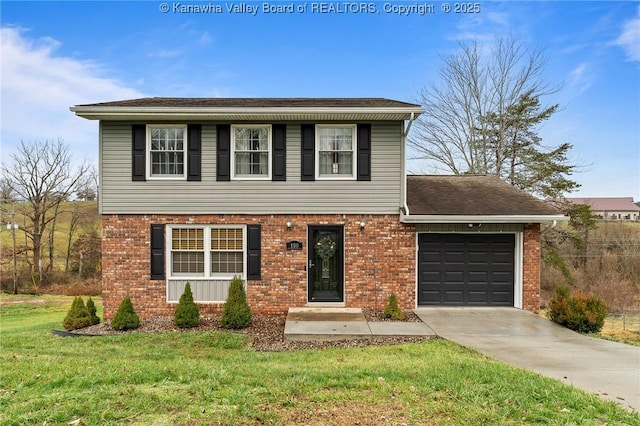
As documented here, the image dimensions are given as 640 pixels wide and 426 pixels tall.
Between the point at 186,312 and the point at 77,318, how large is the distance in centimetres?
272

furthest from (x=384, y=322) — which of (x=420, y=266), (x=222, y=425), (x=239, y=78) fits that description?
(x=239, y=78)

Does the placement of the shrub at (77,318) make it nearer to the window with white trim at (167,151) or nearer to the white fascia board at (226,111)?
the window with white trim at (167,151)

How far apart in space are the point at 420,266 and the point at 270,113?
5248mm

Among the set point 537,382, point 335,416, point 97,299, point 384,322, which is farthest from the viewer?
point 97,299

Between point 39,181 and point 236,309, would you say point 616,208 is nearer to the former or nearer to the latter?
point 236,309

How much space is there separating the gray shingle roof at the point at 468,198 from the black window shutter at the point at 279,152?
3298 mm

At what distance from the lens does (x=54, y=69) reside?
1492 cm

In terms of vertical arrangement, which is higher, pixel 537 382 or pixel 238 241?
pixel 238 241

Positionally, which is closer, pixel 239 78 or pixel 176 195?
pixel 176 195

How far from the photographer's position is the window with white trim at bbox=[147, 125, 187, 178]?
9.30 meters

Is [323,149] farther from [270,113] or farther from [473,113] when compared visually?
[473,113]

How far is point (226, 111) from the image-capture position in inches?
344

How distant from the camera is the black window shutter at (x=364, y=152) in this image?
9344 mm

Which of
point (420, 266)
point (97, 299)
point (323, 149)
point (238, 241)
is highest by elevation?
point (323, 149)
